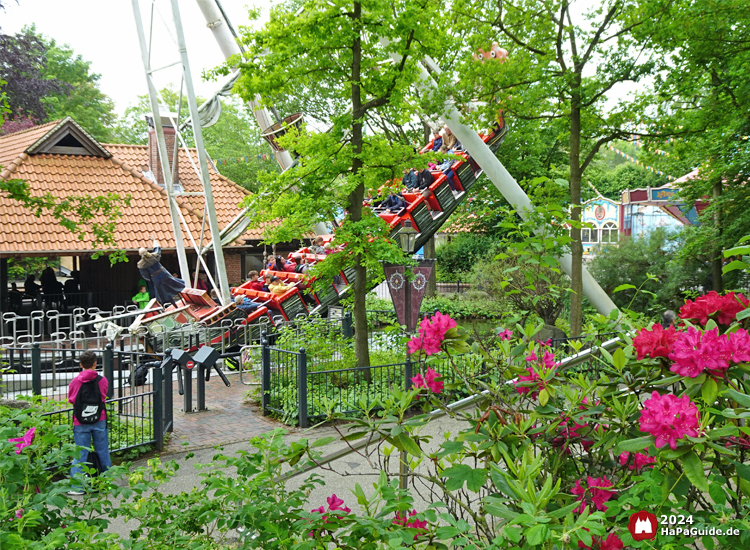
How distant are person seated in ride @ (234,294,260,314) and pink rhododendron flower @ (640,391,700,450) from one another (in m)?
13.0

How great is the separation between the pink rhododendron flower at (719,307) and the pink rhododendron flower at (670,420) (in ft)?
2.26

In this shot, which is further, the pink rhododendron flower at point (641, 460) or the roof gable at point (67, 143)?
the roof gable at point (67, 143)

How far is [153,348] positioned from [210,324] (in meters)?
1.48

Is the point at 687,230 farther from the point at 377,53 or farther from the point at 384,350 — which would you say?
the point at 377,53

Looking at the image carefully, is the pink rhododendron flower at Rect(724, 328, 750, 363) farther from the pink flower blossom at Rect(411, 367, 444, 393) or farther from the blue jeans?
the blue jeans

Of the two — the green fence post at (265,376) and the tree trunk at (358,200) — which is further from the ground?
the tree trunk at (358,200)

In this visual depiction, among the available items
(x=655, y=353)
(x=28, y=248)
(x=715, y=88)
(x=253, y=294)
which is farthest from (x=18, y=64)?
(x=655, y=353)

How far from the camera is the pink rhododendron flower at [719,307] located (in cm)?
230

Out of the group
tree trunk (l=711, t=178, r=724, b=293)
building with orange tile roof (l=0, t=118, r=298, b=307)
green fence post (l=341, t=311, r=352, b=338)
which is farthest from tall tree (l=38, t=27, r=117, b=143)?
tree trunk (l=711, t=178, r=724, b=293)

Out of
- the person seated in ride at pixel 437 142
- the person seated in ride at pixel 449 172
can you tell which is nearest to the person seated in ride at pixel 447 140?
the person seated in ride at pixel 437 142

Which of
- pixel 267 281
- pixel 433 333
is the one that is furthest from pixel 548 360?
pixel 267 281

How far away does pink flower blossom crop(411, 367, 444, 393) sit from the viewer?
258 centimetres

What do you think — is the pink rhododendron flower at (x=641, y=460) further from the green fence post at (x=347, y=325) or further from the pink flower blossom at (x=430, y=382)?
the green fence post at (x=347, y=325)

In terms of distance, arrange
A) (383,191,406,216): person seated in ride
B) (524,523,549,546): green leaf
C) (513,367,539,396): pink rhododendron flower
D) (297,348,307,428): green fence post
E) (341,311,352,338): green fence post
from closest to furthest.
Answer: (524,523,549,546): green leaf → (513,367,539,396): pink rhododendron flower → (297,348,307,428): green fence post → (341,311,352,338): green fence post → (383,191,406,216): person seated in ride
